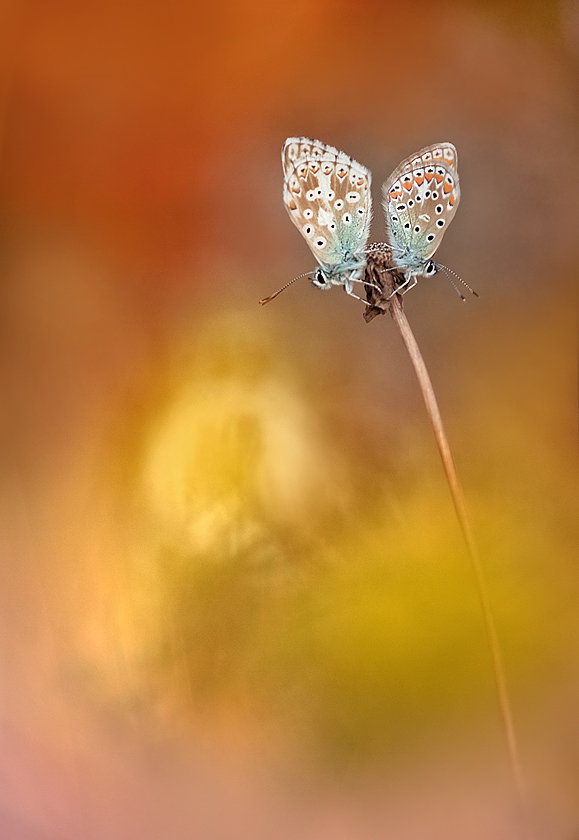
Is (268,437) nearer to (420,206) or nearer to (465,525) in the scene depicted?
(465,525)

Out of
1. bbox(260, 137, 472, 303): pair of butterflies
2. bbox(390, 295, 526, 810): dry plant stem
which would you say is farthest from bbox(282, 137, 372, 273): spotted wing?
bbox(390, 295, 526, 810): dry plant stem

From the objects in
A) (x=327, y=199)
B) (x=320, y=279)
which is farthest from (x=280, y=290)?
(x=327, y=199)

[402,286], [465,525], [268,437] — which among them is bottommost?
[465,525]

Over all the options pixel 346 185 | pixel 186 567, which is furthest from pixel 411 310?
pixel 186 567

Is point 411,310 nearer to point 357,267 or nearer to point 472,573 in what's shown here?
point 357,267

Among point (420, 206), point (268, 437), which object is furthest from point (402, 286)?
point (268, 437)

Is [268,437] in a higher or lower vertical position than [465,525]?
higher

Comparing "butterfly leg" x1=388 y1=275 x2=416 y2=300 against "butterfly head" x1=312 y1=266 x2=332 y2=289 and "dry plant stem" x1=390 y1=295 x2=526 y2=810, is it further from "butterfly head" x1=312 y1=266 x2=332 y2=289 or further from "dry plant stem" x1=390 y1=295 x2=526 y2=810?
"butterfly head" x1=312 y1=266 x2=332 y2=289
